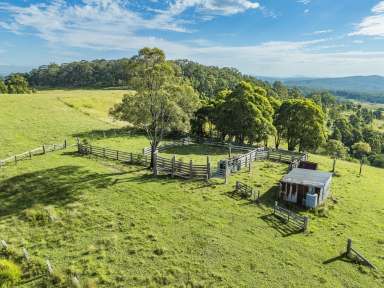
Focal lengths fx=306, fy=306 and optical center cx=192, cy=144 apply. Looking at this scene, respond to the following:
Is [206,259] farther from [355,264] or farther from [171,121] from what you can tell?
[171,121]

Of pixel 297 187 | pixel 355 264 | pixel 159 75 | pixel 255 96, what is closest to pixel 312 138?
pixel 255 96

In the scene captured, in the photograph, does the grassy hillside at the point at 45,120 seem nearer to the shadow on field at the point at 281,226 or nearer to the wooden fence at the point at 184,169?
the wooden fence at the point at 184,169

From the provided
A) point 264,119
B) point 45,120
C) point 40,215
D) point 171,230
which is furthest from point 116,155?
point 45,120

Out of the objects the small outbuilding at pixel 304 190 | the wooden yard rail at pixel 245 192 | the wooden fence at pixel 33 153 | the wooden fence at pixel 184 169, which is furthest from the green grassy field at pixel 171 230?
the wooden fence at pixel 33 153

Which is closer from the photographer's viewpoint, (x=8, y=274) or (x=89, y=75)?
(x=8, y=274)

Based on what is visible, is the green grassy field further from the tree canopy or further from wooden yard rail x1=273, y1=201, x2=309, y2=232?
the tree canopy

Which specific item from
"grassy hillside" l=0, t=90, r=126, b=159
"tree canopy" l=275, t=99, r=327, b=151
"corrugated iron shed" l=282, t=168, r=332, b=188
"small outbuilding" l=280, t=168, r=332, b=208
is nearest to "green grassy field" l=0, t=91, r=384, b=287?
"small outbuilding" l=280, t=168, r=332, b=208

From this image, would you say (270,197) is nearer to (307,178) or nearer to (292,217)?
(307,178)
